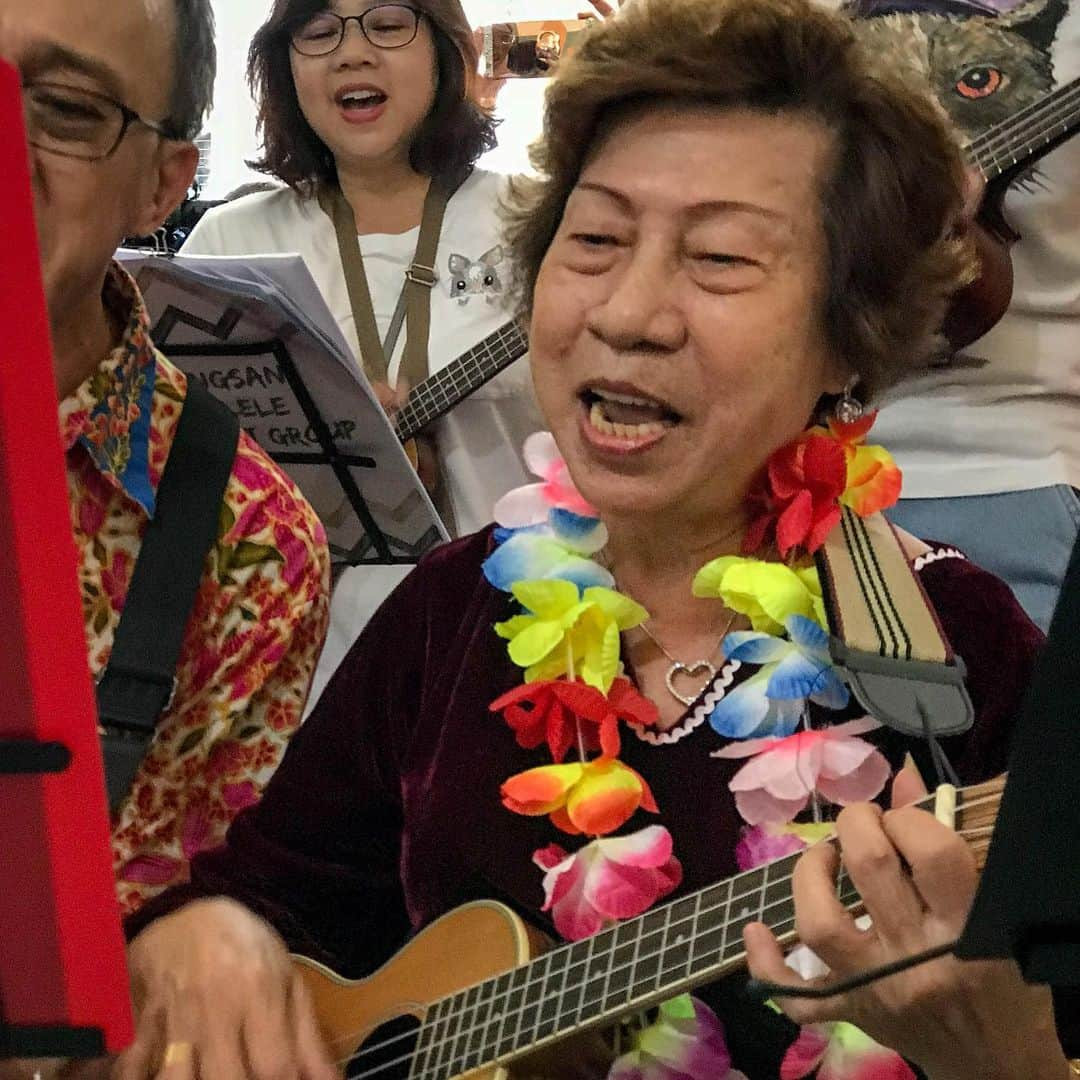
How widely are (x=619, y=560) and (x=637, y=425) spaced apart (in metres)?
0.14

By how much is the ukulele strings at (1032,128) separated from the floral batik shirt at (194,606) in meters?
0.81

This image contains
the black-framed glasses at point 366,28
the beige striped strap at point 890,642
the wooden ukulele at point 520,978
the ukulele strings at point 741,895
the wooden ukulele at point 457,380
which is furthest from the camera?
the black-framed glasses at point 366,28

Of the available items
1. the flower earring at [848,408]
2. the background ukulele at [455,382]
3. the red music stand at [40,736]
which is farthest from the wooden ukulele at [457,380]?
the red music stand at [40,736]

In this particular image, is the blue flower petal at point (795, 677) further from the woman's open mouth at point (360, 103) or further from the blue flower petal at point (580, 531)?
the woman's open mouth at point (360, 103)

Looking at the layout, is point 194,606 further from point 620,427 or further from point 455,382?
point 455,382

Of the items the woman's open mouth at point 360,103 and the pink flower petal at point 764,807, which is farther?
the woman's open mouth at point 360,103

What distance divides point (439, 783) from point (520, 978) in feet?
0.59

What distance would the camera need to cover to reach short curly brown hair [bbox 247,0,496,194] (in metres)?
2.28

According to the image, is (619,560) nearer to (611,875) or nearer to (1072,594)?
(611,875)

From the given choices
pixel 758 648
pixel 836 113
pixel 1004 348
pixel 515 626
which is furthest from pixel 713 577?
pixel 1004 348

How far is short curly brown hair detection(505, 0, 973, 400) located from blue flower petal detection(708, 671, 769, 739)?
29cm

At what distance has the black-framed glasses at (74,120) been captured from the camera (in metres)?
1.05

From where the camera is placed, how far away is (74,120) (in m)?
1.07

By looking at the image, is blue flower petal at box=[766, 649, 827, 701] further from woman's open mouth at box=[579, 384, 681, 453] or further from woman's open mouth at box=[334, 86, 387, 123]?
woman's open mouth at box=[334, 86, 387, 123]
